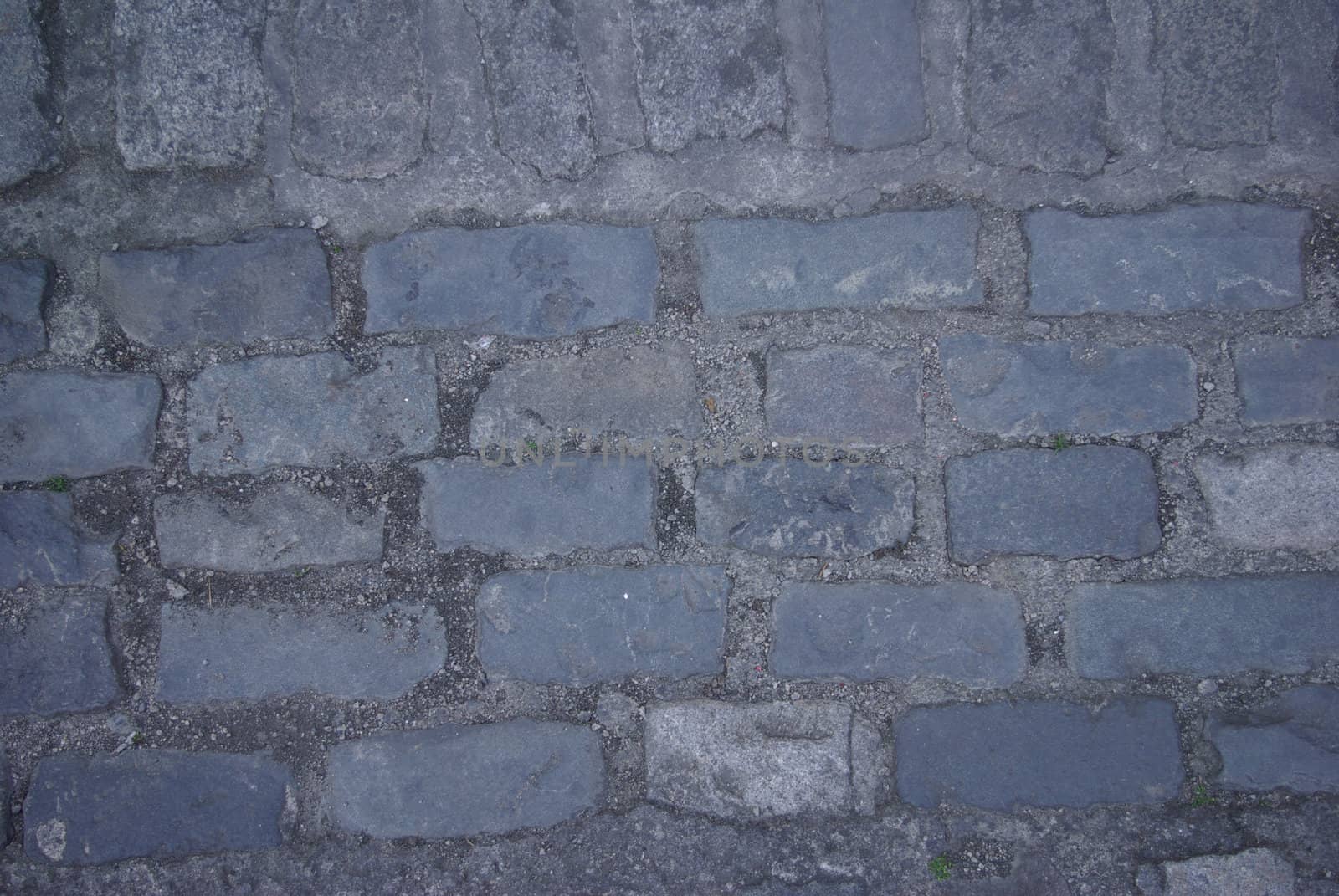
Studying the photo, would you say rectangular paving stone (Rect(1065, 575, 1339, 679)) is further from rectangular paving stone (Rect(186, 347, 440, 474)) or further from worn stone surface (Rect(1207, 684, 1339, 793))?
rectangular paving stone (Rect(186, 347, 440, 474))

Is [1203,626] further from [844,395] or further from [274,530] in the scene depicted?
[274,530]

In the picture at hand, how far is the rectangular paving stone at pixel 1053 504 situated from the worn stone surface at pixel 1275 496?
15 centimetres

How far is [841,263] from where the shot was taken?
184 cm

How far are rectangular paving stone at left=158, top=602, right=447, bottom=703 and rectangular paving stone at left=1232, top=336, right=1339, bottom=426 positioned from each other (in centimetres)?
189

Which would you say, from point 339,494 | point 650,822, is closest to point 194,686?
point 339,494

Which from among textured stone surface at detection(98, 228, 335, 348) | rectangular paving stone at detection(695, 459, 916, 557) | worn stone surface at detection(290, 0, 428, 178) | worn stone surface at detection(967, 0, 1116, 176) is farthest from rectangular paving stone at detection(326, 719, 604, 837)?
worn stone surface at detection(967, 0, 1116, 176)

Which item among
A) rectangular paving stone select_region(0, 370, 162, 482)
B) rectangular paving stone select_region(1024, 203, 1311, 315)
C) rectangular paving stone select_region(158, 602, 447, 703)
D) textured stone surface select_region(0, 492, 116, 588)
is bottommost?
rectangular paving stone select_region(158, 602, 447, 703)

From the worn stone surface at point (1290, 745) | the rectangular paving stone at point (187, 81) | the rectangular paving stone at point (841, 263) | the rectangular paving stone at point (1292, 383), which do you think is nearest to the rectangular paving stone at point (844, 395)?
the rectangular paving stone at point (841, 263)

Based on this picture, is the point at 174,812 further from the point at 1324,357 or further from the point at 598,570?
the point at 1324,357

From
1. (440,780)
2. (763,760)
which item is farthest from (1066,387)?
(440,780)

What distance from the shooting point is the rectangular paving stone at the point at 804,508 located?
184cm

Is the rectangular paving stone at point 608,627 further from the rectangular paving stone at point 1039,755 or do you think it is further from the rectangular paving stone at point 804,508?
the rectangular paving stone at point 1039,755

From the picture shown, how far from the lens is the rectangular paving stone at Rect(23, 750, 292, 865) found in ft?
6.07

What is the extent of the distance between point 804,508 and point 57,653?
173 cm
